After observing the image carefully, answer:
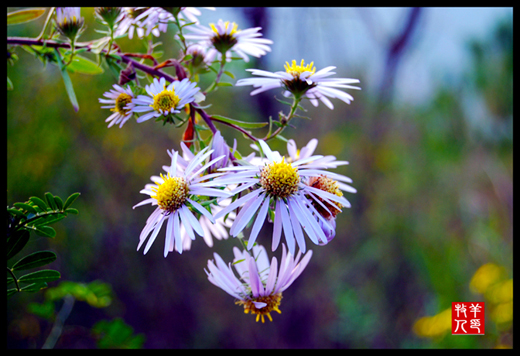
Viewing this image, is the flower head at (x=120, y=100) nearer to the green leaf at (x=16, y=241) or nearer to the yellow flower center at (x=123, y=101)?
the yellow flower center at (x=123, y=101)

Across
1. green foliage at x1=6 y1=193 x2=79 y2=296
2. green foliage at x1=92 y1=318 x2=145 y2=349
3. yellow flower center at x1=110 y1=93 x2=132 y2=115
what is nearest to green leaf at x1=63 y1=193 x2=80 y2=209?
green foliage at x1=6 y1=193 x2=79 y2=296

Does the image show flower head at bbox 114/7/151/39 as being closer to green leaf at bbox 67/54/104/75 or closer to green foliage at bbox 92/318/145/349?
green leaf at bbox 67/54/104/75

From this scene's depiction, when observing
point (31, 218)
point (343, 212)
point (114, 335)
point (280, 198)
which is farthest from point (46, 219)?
point (343, 212)

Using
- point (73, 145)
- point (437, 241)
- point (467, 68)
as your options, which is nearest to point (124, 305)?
point (73, 145)

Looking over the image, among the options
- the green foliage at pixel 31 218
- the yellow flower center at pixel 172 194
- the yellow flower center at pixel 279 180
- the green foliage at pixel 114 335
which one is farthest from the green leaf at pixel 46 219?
the green foliage at pixel 114 335

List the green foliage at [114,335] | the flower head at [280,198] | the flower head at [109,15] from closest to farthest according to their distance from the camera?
the flower head at [280,198] < the flower head at [109,15] < the green foliage at [114,335]

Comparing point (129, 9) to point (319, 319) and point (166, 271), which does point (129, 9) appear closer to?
point (166, 271)

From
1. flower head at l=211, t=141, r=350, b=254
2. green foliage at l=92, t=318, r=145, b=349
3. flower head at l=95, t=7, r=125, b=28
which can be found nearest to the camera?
flower head at l=211, t=141, r=350, b=254
